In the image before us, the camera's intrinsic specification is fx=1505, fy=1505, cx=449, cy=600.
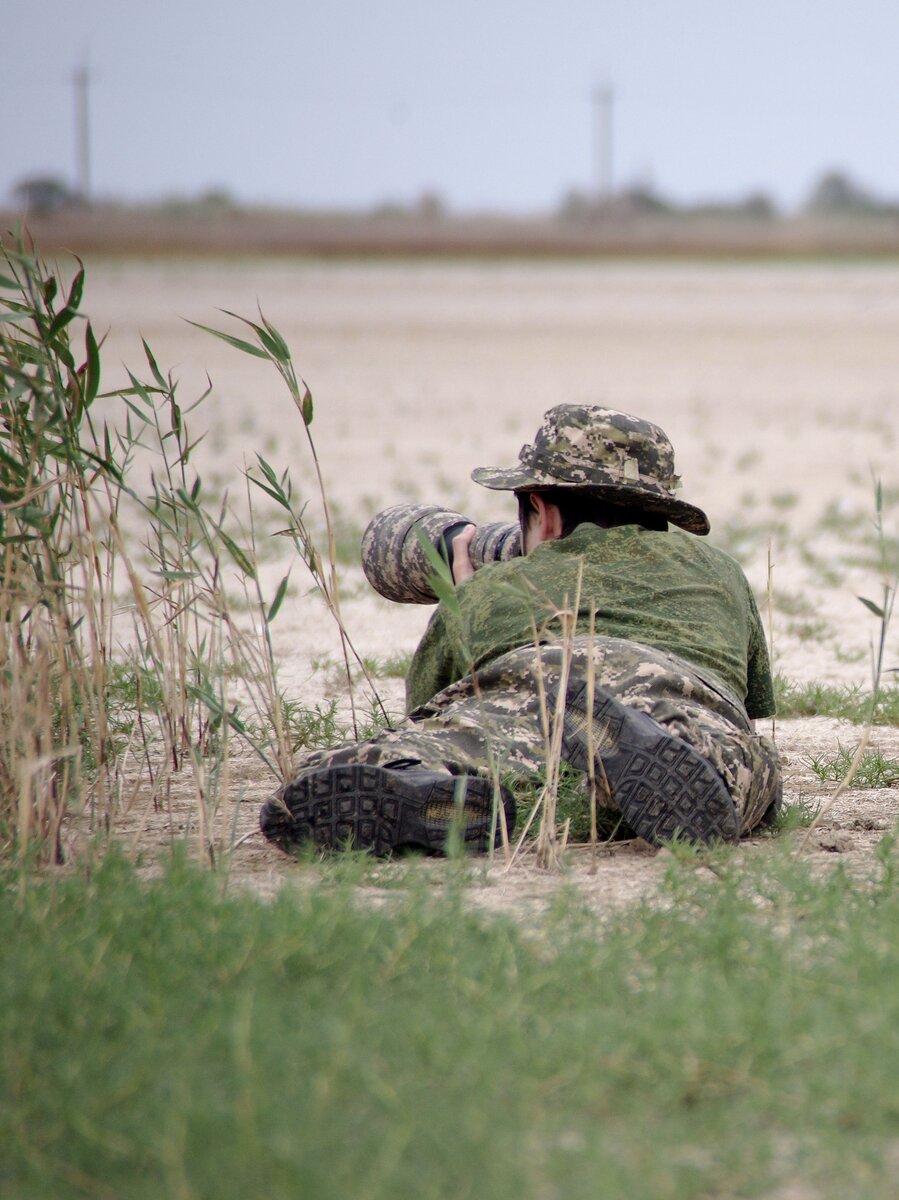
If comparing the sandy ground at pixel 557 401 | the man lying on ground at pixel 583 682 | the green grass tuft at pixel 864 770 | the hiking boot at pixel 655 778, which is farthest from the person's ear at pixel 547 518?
the green grass tuft at pixel 864 770

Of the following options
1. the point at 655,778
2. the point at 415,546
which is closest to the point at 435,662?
the point at 415,546

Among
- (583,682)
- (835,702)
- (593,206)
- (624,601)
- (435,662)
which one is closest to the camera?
(583,682)

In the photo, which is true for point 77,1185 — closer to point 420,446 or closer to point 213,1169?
point 213,1169

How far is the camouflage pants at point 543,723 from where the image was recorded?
321 centimetres

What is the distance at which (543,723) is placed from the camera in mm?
3127

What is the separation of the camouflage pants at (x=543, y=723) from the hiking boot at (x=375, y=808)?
88 millimetres

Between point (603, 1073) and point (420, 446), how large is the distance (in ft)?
29.4

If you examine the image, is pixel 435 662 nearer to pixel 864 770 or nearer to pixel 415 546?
pixel 415 546

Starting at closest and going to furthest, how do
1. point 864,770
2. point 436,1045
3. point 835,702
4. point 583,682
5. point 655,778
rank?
point 436,1045, point 655,778, point 583,682, point 864,770, point 835,702

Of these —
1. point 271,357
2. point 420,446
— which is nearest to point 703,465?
point 420,446

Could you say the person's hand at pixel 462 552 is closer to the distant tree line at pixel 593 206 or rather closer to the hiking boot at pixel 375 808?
the hiking boot at pixel 375 808

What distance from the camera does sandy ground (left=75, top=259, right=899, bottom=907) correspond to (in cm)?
504

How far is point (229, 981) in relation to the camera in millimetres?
2473

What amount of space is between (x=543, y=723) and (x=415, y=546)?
33.6 inches
